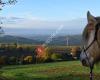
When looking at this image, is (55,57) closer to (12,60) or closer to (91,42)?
(12,60)

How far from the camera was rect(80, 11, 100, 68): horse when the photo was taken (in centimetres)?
455

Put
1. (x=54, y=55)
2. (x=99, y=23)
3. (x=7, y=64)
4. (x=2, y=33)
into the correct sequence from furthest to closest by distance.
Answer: (x=54, y=55)
(x=7, y=64)
(x=2, y=33)
(x=99, y=23)

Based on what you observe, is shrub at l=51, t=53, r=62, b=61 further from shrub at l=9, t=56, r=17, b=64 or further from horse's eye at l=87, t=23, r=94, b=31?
horse's eye at l=87, t=23, r=94, b=31

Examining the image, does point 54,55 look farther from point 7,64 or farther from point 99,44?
point 99,44

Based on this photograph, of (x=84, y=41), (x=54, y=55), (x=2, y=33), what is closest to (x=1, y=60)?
(x=54, y=55)

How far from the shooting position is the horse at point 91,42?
4551mm

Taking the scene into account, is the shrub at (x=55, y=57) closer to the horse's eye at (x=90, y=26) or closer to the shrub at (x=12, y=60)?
the shrub at (x=12, y=60)

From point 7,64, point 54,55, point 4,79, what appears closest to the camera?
point 4,79

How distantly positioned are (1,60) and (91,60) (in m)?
28.4

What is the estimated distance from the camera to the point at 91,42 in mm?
4621

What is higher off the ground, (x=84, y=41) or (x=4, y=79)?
(x=84, y=41)

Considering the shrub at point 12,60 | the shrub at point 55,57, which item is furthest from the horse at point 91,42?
the shrub at point 55,57

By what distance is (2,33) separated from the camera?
16.3 meters

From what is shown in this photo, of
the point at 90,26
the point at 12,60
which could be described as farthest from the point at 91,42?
the point at 12,60
